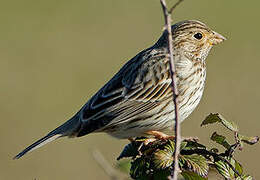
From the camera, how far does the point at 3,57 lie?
12.8m

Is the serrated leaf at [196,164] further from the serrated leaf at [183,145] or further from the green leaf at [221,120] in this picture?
the green leaf at [221,120]

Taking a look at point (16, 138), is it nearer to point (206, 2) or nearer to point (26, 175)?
point (26, 175)

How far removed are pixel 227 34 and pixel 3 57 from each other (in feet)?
14.9

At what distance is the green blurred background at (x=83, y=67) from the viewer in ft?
32.7

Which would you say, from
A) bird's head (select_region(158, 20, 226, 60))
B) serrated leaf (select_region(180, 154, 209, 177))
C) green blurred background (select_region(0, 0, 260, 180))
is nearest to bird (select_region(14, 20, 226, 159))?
bird's head (select_region(158, 20, 226, 60))

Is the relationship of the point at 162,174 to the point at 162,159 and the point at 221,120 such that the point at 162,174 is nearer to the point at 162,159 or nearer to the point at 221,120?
the point at 162,159

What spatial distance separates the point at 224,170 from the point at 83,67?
9209mm

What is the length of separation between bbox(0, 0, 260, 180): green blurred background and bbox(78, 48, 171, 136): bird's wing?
3652 millimetres

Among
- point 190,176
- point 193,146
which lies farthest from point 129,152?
point 190,176

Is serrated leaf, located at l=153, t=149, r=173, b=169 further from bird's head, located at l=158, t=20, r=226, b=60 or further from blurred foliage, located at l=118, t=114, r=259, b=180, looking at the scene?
bird's head, located at l=158, t=20, r=226, b=60

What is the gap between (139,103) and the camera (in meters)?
5.38

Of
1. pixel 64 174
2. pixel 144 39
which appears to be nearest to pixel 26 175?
pixel 64 174

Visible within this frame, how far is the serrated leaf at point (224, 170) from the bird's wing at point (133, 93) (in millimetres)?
2053

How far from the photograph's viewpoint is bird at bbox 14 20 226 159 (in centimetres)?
523
